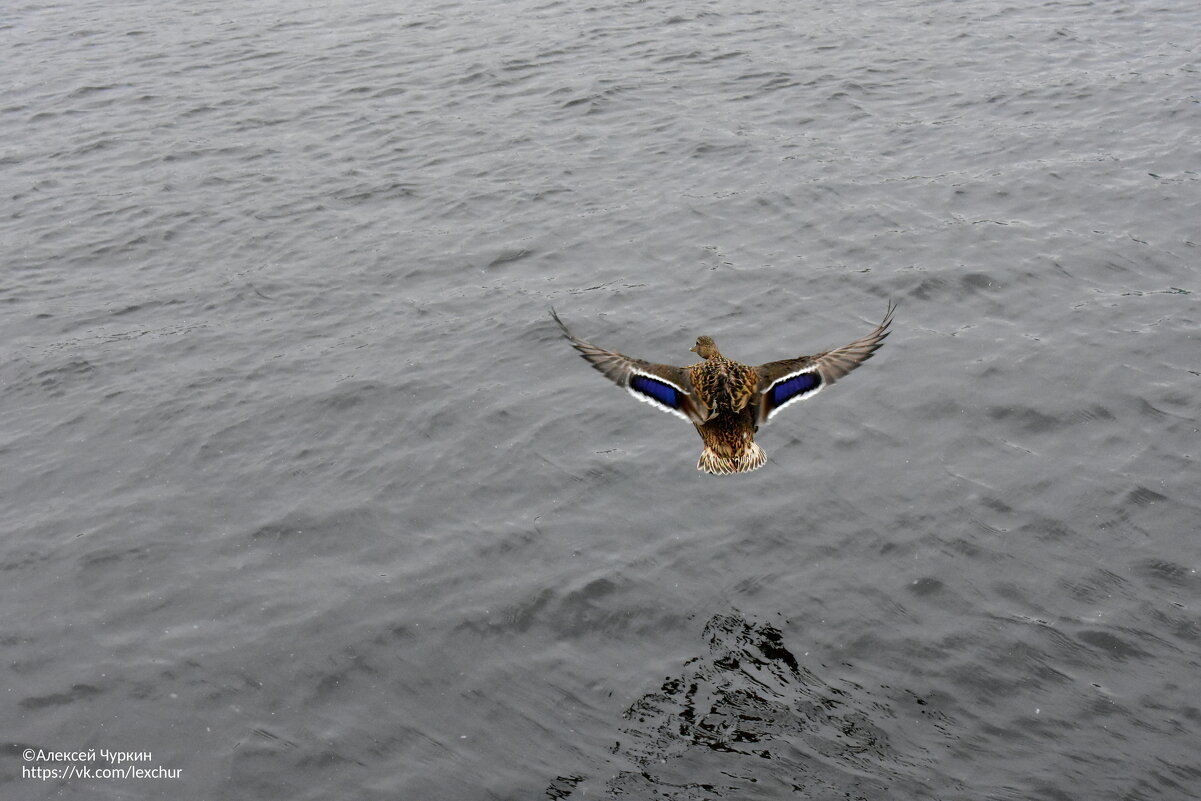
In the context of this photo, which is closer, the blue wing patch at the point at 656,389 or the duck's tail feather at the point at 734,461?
the duck's tail feather at the point at 734,461

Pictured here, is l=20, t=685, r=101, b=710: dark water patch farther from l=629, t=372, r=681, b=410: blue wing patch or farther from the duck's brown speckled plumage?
the duck's brown speckled plumage

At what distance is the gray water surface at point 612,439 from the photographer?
24.0 feet

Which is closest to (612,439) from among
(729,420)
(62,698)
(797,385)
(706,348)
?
(706,348)

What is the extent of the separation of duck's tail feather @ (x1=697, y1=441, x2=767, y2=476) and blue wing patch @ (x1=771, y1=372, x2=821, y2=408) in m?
0.41

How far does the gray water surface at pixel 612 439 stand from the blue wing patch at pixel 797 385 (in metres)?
0.99

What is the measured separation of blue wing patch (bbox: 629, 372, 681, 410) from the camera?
866 cm

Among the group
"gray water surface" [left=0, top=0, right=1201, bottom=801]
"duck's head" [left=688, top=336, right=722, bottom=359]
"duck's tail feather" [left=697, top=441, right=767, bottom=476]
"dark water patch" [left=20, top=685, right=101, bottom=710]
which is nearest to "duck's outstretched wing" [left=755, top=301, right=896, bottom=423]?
"duck's tail feather" [left=697, top=441, right=767, bottom=476]

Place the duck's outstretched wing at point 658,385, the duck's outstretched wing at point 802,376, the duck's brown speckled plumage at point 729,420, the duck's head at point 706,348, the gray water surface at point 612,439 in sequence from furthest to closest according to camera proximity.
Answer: the duck's head at point 706,348, the duck's outstretched wing at point 658,385, the duck's outstretched wing at point 802,376, the duck's brown speckled plumage at point 729,420, the gray water surface at point 612,439

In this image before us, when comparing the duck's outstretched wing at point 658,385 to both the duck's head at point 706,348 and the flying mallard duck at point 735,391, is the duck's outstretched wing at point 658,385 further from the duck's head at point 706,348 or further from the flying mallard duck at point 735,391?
the duck's head at point 706,348

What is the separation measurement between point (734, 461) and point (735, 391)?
0.50 metres

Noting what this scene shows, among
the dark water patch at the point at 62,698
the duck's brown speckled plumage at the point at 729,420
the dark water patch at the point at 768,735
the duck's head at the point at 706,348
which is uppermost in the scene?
the duck's brown speckled plumage at the point at 729,420

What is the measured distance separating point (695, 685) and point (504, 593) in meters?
1.59

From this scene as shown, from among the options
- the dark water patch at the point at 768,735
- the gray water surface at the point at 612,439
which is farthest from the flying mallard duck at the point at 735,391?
the dark water patch at the point at 768,735

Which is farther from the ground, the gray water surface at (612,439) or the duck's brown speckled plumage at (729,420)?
the duck's brown speckled plumage at (729,420)
